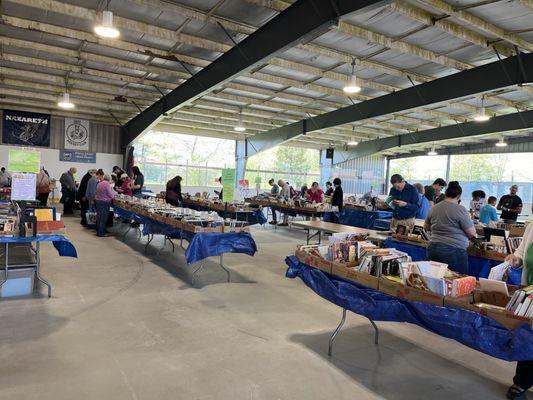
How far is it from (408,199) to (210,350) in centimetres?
351

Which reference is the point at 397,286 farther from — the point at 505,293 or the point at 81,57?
the point at 81,57

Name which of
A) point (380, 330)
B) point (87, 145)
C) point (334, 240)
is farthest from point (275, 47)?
point (87, 145)

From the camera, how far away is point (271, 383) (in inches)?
102

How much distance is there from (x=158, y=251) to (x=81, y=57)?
430cm

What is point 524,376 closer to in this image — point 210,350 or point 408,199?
point 210,350

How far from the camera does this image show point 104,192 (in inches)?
301

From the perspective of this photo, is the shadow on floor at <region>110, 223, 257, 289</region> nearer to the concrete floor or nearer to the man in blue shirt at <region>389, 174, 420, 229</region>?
the concrete floor

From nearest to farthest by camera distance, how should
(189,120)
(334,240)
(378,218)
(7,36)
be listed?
(334,240), (7,36), (378,218), (189,120)

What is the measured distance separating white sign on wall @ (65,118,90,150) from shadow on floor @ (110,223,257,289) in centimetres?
758

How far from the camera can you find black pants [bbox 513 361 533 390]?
8.01ft

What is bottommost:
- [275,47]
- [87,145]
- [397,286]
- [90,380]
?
[90,380]

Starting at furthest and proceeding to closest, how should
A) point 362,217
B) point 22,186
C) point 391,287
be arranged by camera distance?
point 362,217 < point 22,186 < point 391,287

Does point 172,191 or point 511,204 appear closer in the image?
point 172,191

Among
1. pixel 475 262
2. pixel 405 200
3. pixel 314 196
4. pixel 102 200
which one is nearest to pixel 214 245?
pixel 405 200
